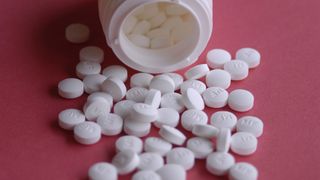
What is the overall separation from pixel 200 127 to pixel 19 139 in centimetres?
41

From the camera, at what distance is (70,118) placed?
1.49 m

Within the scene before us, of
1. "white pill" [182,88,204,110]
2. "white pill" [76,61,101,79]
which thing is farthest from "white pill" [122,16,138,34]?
"white pill" [182,88,204,110]

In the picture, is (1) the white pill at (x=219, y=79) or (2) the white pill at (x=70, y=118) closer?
(2) the white pill at (x=70, y=118)

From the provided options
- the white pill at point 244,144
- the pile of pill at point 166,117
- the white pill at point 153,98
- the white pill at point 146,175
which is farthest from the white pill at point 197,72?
the white pill at point 146,175

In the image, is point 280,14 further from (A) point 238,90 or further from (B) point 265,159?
(B) point 265,159

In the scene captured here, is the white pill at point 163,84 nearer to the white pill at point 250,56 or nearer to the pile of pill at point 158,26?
the pile of pill at point 158,26

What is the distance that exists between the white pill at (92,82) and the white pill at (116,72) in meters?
0.02

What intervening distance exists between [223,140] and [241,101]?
16 cm

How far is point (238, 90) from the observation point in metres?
1.57

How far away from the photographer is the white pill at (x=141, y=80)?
5.22 ft

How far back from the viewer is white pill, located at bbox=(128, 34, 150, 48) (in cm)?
162

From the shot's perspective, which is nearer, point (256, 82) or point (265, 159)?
point (265, 159)

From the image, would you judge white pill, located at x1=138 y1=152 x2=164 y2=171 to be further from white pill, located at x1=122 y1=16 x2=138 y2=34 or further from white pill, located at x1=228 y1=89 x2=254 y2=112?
white pill, located at x1=122 y1=16 x2=138 y2=34

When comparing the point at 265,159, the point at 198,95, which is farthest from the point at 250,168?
the point at 198,95
